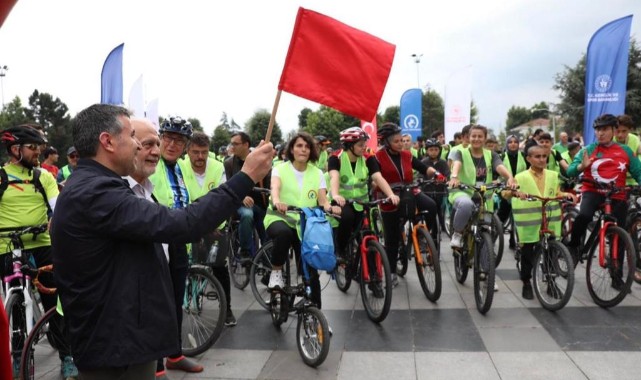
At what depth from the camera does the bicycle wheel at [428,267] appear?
5.34 m

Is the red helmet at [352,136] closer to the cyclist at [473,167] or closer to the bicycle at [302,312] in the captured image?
the cyclist at [473,167]

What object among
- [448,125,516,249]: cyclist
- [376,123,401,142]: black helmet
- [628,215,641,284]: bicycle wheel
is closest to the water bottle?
[376,123,401,142]: black helmet

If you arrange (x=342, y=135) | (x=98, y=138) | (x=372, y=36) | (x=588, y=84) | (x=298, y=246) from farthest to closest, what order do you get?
(x=588, y=84), (x=342, y=135), (x=298, y=246), (x=372, y=36), (x=98, y=138)

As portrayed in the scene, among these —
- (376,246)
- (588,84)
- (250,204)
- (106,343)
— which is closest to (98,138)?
(106,343)

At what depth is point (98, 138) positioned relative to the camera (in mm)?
1977

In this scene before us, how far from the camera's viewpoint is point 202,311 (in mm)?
4465

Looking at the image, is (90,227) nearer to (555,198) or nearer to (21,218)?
(21,218)

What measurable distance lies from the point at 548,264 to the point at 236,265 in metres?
3.93

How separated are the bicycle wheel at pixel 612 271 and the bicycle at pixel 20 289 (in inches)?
207

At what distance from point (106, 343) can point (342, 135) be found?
163 inches

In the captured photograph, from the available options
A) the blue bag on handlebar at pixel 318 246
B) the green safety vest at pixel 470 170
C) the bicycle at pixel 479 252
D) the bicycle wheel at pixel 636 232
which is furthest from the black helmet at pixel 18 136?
the bicycle wheel at pixel 636 232

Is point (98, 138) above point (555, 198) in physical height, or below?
above

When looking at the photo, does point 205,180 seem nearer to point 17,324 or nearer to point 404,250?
point 17,324

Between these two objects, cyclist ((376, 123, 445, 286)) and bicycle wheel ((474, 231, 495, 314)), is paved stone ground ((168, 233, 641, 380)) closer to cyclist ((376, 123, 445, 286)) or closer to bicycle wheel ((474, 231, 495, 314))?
bicycle wheel ((474, 231, 495, 314))
